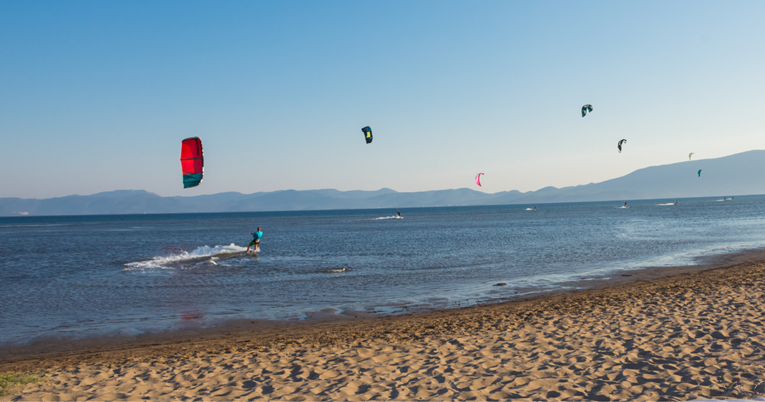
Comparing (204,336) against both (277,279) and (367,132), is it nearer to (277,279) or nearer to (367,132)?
(277,279)

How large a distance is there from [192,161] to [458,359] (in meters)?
7.22

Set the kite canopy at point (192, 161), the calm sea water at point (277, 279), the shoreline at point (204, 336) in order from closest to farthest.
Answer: the shoreline at point (204, 336) < the kite canopy at point (192, 161) < the calm sea water at point (277, 279)

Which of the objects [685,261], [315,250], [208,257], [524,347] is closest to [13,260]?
[208,257]

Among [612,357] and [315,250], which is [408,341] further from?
[315,250]

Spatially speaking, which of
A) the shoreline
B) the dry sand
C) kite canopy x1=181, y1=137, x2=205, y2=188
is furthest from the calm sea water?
kite canopy x1=181, y1=137, x2=205, y2=188

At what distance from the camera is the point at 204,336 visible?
9195 millimetres

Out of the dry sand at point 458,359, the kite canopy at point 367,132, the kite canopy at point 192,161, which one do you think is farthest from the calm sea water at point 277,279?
the kite canopy at point 367,132

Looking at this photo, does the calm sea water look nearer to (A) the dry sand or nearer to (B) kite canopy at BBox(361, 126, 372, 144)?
(A) the dry sand

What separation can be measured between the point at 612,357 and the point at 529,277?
9962mm

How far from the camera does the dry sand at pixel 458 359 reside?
5223mm

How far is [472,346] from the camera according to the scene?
280 inches

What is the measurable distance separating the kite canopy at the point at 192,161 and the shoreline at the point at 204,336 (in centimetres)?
325

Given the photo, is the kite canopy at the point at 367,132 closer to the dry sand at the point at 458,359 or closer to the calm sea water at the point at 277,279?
the calm sea water at the point at 277,279

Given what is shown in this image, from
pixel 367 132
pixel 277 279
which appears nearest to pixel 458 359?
pixel 277 279
